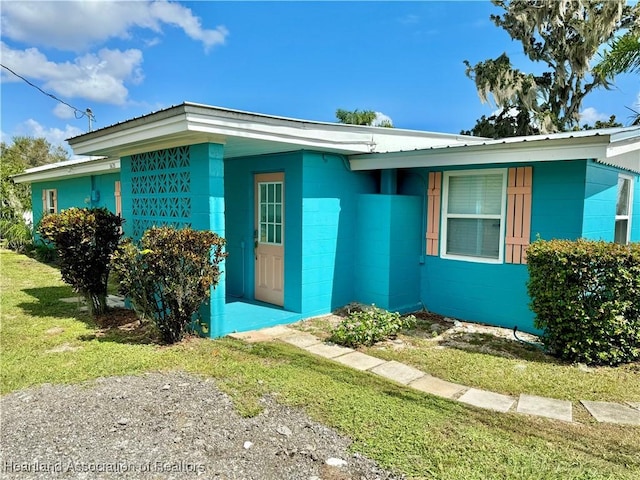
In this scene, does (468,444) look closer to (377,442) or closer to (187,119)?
(377,442)

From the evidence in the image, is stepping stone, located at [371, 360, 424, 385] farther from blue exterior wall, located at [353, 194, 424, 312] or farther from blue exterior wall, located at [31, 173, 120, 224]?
blue exterior wall, located at [31, 173, 120, 224]

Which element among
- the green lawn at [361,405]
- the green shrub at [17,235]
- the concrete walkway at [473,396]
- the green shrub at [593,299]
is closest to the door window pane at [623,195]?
the green shrub at [593,299]

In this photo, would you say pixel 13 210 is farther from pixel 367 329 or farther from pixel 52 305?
pixel 367 329

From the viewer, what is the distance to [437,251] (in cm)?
686

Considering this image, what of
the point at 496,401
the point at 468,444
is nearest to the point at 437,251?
the point at 496,401

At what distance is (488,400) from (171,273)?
145 inches

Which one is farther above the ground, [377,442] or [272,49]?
[272,49]

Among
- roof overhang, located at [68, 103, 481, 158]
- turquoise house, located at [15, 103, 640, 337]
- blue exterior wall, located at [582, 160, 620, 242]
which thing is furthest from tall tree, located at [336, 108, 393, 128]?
blue exterior wall, located at [582, 160, 620, 242]

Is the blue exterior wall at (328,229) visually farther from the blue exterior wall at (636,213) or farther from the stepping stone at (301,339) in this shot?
the blue exterior wall at (636,213)

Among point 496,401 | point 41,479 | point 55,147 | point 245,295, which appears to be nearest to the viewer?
point 41,479

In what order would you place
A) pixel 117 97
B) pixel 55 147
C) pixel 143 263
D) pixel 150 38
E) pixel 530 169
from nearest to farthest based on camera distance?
1. pixel 143 263
2. pixel 530 169
3. pixel 150 38
4. pixel 117 97
5. pixel 55 147

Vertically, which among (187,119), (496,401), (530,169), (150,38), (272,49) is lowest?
(496,401)

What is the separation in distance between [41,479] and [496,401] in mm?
3500

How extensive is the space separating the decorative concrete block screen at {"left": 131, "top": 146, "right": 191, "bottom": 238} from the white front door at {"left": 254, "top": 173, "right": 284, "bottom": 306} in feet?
5.64
